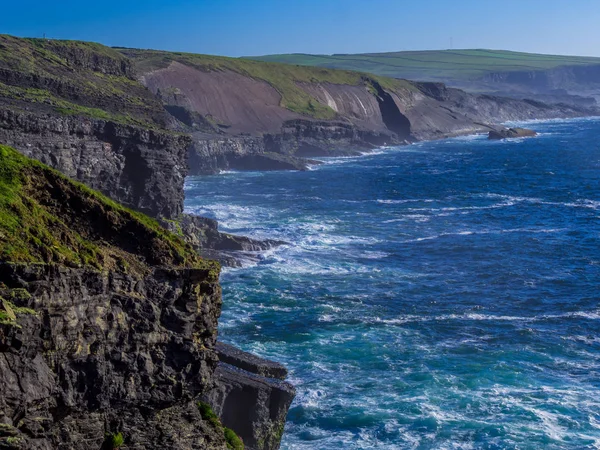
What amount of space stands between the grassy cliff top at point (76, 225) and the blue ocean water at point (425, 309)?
1224cm

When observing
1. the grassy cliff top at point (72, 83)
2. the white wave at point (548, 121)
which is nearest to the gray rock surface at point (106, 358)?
the grassy cliff top at point (72, 83)

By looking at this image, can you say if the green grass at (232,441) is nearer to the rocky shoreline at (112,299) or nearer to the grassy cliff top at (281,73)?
the rocky shoreline at (112,299)

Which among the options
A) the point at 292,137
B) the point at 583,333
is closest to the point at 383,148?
the point at 292,137

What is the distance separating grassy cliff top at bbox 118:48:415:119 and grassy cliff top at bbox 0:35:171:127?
50.9 meters

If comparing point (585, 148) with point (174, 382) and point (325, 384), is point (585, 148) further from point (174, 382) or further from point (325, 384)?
point (174, 382)

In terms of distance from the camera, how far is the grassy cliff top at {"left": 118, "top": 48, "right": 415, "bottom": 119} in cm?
12925

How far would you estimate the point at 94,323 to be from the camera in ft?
53.4

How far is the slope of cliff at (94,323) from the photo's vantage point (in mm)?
14984

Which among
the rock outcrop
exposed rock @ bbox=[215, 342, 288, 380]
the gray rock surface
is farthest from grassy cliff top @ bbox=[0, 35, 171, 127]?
the gray rock surface

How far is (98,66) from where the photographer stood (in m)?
67.6

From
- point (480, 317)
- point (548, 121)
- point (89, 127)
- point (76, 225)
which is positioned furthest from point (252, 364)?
point (548, 121)

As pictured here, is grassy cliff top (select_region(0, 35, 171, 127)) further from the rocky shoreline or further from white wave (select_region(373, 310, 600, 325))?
white wave (select_region(373, 310, 600, 325))

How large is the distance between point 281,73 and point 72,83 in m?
90.7

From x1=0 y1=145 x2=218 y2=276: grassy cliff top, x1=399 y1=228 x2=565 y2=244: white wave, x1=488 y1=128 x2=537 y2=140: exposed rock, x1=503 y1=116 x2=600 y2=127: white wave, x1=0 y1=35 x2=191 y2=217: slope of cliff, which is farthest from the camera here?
x1=503 y1=116 x2=600 y2=127: white wave
